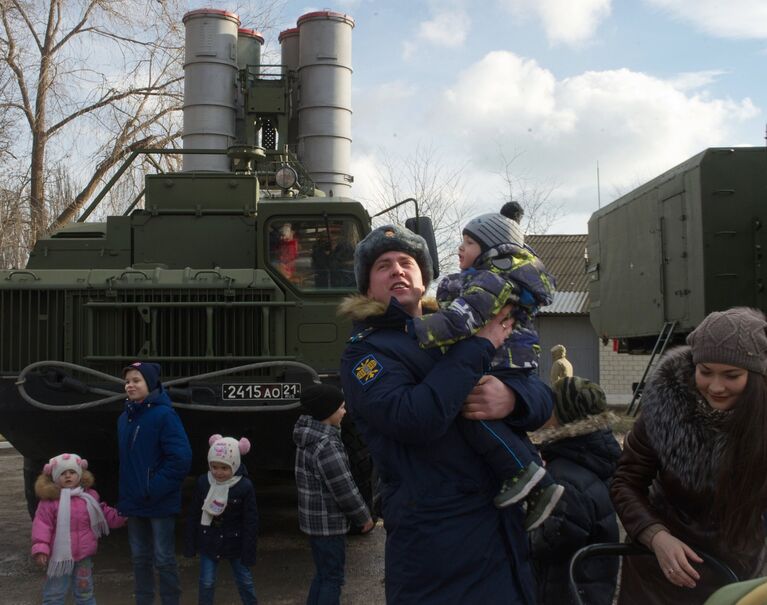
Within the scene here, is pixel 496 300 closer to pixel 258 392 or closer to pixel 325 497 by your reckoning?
pixel 325 497

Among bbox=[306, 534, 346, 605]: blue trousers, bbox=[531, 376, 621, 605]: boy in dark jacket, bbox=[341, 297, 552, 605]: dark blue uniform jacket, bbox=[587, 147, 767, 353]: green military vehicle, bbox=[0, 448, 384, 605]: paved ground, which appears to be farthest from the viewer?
bbox=[587, 147, 767, 353]: green military vehicle

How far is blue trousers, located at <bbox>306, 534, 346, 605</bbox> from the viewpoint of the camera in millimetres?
4414

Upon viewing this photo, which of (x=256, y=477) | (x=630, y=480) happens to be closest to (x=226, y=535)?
(x=630, y=480)

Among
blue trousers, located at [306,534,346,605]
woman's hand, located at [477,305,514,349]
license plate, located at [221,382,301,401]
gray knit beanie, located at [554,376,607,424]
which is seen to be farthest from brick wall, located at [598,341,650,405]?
woman's hand, located at [477,305,514,349]

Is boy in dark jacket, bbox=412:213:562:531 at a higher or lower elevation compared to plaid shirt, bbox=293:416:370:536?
higher

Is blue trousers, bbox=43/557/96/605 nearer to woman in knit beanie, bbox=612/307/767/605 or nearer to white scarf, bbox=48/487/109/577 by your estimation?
white scarf, bbox=48/487/109/577

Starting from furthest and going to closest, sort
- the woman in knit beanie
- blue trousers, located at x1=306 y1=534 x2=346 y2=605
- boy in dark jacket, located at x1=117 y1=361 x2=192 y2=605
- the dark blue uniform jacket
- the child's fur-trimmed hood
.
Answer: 1. boy in dark jacket, located at x1=117 y1=361 x2=192 y2=605
2. the child's fur-trimmed hood
3. blue trousers, located at x1=306 y1=534 x2=346 y2=605
4. the woman in knit beanie
5. the dark blue uniform jacket

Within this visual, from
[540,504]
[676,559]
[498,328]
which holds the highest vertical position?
[498,328]

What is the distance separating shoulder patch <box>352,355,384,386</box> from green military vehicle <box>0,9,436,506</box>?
357 cm

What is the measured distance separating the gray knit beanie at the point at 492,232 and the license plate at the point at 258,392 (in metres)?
3.54

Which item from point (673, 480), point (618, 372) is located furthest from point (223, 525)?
point (618, 372)

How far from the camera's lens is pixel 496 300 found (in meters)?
2.30

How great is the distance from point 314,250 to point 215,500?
8.65ft

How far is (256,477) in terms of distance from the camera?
9086 millimetres
